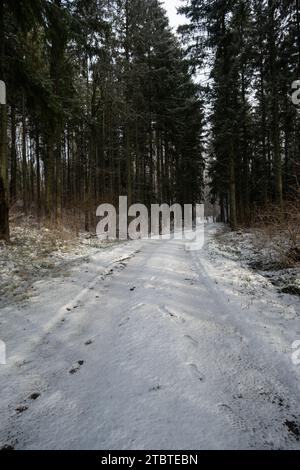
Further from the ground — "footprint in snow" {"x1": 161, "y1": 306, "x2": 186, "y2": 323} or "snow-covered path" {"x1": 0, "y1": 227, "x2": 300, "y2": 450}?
"footprint in snow" {"x1": 161, "y1": 306, "x2": 186, "y2": 323}

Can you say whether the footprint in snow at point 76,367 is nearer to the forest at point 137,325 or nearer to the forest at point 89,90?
the forest at point 137,325

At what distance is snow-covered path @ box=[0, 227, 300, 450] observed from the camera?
7.18 feet

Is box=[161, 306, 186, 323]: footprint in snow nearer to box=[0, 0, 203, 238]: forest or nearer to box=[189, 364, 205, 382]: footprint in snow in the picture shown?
box=[189, 364, 205, 382]: footprint in snow

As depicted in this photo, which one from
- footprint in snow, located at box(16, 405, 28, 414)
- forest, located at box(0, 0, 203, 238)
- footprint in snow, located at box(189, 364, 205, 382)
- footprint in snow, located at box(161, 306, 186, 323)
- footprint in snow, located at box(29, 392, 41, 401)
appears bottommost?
footprint in snow, located at box(16, 405, 28, 414)

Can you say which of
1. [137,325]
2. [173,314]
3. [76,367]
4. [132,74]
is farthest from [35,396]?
[132,74]

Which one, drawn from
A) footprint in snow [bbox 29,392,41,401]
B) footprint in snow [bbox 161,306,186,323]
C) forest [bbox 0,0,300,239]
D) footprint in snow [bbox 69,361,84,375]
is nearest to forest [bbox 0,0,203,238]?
forest [bbox 0,0,300,239]

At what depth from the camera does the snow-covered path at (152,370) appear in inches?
86.2

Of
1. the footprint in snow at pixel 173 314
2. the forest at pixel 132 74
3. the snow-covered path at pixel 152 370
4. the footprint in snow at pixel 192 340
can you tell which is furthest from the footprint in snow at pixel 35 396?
the forest at pixel 132 74

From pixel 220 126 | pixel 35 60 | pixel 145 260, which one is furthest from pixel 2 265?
pixel 220 126

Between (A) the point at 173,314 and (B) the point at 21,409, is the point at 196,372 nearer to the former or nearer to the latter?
(A) the point at 173,314

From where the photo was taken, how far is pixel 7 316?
15.4ft

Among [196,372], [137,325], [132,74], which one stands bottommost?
[196,372]

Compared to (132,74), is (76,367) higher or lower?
lower

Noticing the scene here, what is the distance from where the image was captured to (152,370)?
294 cm
